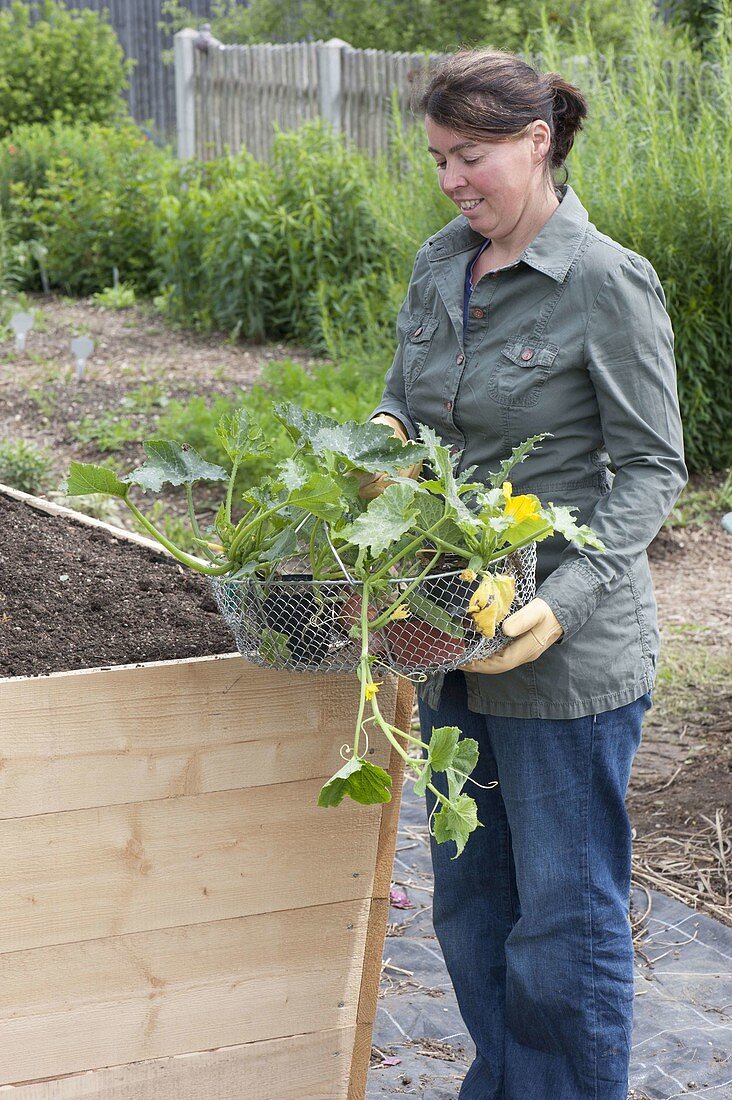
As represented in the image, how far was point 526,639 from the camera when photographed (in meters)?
1.59

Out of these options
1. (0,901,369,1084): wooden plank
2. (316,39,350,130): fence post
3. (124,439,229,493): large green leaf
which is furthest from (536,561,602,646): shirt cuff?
(316,39,350,130): fence post

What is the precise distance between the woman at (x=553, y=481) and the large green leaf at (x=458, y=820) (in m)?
0.18

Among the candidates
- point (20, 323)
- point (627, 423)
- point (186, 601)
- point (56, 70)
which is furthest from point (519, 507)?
point (56, 70)

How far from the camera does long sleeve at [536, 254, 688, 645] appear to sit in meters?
1.66

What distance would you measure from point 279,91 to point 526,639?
8.59 m

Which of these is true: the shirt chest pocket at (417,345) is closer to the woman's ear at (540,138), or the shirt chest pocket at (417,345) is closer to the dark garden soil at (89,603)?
the woman's ear at (540,138)

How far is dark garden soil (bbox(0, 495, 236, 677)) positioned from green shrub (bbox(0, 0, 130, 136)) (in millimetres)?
10467

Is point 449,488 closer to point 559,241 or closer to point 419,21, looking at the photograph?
point 559,241

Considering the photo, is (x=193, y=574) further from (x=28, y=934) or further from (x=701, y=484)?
(x=701, y=484)

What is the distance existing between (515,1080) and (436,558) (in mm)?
902

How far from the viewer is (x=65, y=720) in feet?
5.64

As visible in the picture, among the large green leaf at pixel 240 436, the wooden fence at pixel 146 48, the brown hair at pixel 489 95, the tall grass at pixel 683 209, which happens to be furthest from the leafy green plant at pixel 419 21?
the large green leaf at pixel 240 436

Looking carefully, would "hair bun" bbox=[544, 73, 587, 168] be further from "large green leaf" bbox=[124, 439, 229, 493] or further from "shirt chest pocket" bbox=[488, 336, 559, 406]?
"large green leaf" bbox=[124, 439, 229, 493]

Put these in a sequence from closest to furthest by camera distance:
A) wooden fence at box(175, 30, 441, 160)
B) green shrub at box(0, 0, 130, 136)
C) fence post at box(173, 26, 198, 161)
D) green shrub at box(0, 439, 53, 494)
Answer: green shrub at box(0, 439, 53, 494) → wooden fence at box(175, 30, 441, 160) → fence post at box(173, 26, 198, 161) → green shrub at box(0, 0, 130, 136)
